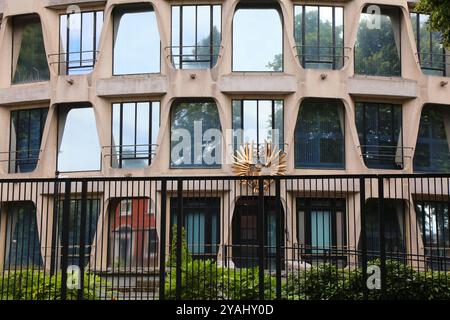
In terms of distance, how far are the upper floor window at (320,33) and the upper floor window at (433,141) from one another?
5.48 meters

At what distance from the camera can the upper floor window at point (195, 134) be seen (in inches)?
1217

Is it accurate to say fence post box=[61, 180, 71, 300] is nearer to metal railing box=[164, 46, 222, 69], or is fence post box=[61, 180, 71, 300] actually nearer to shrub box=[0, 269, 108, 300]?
shrub box=[0, 269, 108, 300]

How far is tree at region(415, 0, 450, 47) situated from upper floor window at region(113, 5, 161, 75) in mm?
15468

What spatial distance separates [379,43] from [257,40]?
19.9ft

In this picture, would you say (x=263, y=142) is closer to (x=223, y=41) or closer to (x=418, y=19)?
(x=223, y=41)

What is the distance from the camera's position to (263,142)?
30906 millimetres

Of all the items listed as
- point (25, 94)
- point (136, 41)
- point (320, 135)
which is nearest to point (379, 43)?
point (320, 135)

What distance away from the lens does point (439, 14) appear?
59.9 feet

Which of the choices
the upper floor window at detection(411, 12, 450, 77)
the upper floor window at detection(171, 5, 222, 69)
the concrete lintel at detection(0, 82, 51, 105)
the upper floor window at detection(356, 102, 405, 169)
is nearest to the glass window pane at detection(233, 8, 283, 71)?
the upper floor window at detection(171, 5, 222, 69)

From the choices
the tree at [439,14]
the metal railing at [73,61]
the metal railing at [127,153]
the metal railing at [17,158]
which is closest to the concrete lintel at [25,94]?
the metal railing at [73,61]

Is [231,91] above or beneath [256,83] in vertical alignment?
beneath

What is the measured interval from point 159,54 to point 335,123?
8886mm

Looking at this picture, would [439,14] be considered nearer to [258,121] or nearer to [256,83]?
[256,83]
